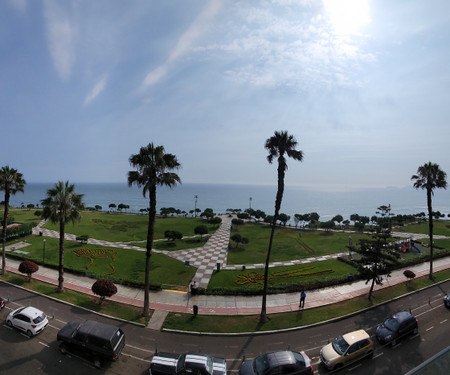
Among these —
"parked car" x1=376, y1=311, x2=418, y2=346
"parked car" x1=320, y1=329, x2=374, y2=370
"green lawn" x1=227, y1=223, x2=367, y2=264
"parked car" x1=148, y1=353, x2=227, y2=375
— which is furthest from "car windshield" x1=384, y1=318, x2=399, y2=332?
"green lawn" x1=227, y1=223, x2=367, y2=264

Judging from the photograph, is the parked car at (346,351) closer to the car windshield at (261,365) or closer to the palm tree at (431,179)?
Answer: the car windshield at (261,365)

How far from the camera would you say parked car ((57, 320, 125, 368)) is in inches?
676

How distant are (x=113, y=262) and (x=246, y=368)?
97.2ft

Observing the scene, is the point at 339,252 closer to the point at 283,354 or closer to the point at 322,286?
the point at 322,286

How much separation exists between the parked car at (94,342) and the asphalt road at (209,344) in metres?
0.57

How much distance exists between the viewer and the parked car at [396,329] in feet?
65.5

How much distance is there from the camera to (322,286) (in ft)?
102

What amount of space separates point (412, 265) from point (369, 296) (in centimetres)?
1777

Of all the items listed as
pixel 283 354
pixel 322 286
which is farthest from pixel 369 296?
pixel 283 354

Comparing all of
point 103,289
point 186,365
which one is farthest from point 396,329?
point 103,289

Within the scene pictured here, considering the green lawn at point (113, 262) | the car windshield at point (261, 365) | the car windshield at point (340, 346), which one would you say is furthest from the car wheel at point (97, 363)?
the car windshield at point (340, 346)

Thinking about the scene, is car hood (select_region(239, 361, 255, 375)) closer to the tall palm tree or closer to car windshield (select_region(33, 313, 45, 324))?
car windshield (select_region(33, 313, 45, 324))

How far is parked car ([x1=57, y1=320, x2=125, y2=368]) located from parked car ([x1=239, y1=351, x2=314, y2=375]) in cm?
921

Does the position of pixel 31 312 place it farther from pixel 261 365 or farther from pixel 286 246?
pixel 286 246
